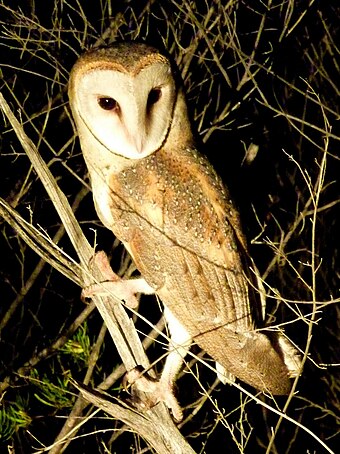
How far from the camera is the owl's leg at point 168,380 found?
211 cm

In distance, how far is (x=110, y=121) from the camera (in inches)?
81.7

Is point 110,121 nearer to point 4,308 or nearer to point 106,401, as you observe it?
point 106,401

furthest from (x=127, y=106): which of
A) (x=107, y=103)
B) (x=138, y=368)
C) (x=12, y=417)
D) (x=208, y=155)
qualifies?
(x=12, y=417)

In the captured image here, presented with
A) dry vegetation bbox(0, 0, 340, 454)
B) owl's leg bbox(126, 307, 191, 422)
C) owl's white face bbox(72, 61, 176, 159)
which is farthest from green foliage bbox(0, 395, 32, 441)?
owl's white face bbox(72, 61, 176, 159)

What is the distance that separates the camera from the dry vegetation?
2891 mm

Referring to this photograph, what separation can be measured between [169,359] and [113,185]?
18.3 inches

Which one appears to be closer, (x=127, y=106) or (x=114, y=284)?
(x=127, y=106)

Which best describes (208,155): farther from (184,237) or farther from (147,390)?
(147,390)

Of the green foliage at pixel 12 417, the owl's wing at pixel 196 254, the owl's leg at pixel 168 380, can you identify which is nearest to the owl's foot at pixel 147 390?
the owl's leg at pixel 168 380

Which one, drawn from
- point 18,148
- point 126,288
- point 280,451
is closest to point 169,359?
point 126,288

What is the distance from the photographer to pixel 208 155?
2.74 m

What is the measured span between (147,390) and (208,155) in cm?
87

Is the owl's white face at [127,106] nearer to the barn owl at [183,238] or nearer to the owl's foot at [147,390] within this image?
the barn owl at [183,238]

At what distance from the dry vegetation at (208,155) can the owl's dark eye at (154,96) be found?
60 centimetres
